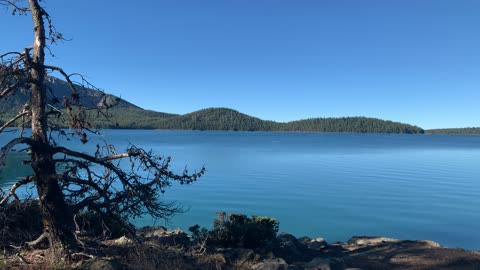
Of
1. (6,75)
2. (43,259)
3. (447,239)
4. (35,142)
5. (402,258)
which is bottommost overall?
(447,239)

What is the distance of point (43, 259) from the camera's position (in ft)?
25.5

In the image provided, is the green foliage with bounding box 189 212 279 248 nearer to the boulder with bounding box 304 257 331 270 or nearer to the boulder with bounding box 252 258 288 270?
the boulder with bounding box 304 257 331 270

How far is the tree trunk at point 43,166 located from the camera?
310 inches

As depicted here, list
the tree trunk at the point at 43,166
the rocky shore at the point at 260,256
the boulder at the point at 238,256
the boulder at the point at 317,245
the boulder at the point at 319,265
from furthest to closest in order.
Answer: the boulder at the point at 317,245
the boulder at the point at 319,265
the boulder at the point at 238,256
the rocky shore at the point at 260,256
the tree trunk at the point at 43,166

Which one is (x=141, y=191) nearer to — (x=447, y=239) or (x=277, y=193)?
(x=447, y=239)

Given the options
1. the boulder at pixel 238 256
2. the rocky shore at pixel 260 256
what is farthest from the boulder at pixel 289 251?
the boulder at pixel 238 256

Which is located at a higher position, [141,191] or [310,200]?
→ [141,191]

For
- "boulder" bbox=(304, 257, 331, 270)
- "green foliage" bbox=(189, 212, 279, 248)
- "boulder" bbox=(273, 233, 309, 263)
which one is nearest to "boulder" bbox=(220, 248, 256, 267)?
"green foliage" bbox=(189, 212, 279, 248)

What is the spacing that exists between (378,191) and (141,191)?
29.2m

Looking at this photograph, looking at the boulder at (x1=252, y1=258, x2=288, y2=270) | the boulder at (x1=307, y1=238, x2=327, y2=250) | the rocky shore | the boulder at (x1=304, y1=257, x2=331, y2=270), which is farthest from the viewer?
the boulder at (x1=307, y1=238, x2=327, y2=250)

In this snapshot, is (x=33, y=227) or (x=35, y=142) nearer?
(x=35, y=142)

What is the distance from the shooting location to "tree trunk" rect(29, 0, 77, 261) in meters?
7.88

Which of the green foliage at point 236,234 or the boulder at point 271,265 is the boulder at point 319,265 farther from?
the green foliage at point 236,234

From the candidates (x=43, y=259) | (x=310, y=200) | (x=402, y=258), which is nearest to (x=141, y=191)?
(x=43, y=259)
